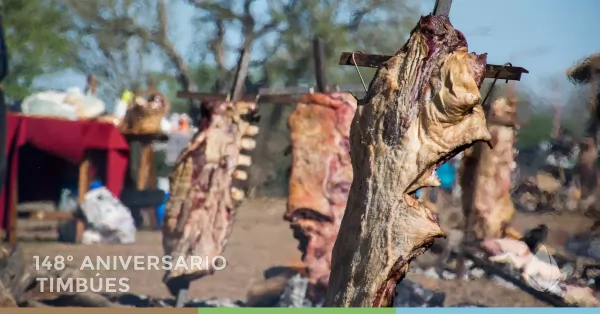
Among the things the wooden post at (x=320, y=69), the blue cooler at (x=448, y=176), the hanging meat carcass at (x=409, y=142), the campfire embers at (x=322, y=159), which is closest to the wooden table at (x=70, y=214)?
the campfire embers at (x=322, y=159)

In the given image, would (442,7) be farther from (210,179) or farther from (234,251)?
(234,251)

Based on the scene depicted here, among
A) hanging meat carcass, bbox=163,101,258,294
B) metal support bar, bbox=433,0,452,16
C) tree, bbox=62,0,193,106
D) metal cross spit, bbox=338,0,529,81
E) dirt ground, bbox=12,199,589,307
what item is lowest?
dirt ground, bbox=12,199,589,307

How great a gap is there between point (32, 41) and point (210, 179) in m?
1.03

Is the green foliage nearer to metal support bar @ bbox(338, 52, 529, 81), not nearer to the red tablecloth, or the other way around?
the red tablecloth

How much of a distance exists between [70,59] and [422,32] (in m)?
2.95

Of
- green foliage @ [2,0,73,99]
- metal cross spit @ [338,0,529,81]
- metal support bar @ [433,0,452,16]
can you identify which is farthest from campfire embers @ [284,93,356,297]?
metal support bar @ [433,0,452,16]

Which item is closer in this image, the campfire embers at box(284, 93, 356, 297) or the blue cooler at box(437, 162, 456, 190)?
the campfire embers at box(284, 93, 356, 297)

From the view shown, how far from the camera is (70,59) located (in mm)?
4910

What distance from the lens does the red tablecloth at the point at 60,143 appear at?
4883 mm

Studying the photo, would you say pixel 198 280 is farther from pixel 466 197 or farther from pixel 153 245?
pixel 466 197

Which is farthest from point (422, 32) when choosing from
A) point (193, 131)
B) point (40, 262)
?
point (40, 262)

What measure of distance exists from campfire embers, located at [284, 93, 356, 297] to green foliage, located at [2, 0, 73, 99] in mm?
1100

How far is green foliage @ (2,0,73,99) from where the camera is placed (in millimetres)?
4836

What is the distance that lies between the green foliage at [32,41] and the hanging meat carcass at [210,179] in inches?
29.1
